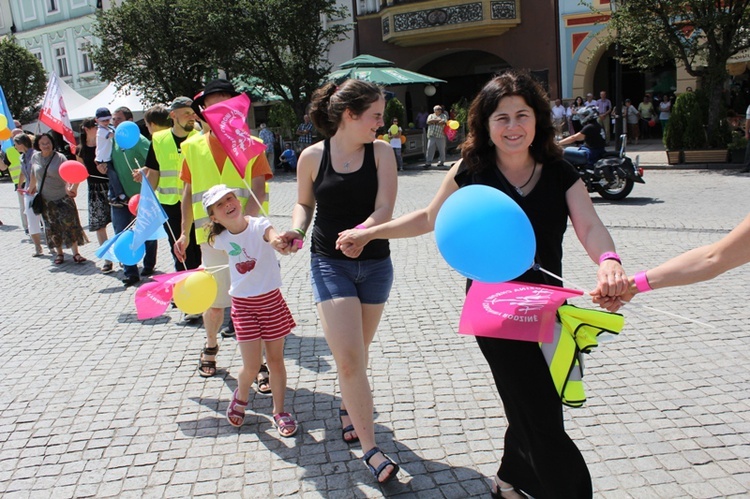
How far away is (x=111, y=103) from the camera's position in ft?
81.8

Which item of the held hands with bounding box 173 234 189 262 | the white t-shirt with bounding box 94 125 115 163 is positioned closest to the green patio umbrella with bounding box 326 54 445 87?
the white t-shirt with bounding box 94 125 115 163

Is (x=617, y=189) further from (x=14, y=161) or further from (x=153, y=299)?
(x=14, y=161)

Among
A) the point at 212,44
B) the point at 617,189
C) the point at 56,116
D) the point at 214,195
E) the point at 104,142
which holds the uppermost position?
the point at 212,44

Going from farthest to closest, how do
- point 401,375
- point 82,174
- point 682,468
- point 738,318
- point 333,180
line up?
point 82,174
point 738,318
point 401,375
point 333,180
point 682,468

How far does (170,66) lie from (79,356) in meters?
20.1

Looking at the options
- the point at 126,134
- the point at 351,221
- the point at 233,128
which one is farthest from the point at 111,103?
the point at 351,221

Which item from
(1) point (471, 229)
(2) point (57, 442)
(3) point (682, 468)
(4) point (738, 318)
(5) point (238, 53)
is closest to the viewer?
(1) point (471, 229)

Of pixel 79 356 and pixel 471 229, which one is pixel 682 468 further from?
pixel 79 356

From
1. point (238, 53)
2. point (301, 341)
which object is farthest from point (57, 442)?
point (238, 53)

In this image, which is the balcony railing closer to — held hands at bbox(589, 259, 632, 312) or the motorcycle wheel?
the motorcycle wheel

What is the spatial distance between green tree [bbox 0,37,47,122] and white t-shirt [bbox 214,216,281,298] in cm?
3130

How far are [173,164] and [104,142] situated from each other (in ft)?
8.87

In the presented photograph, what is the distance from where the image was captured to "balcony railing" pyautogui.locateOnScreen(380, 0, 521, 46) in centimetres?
2342

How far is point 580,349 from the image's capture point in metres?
2.51
